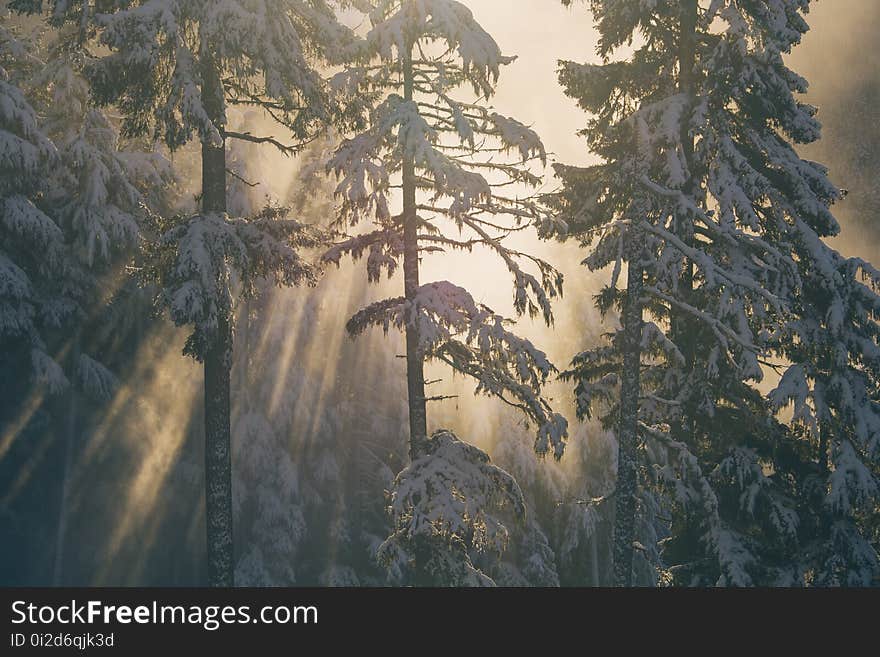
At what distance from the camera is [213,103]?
33.4ft

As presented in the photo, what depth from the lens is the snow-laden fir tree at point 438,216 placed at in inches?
401

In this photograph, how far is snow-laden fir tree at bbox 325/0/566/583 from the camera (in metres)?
10.2

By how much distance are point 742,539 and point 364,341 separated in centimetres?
1784

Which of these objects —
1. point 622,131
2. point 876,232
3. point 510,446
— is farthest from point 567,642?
point 876,232

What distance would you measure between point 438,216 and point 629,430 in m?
4.82

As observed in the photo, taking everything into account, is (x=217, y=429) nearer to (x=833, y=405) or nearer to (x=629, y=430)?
(x=629, y=430)

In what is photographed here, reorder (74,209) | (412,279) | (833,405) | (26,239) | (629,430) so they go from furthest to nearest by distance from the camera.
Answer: (74,209), (26,239), (833,405), (629,430), (412,279)

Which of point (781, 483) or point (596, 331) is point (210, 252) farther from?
point (596, 331)

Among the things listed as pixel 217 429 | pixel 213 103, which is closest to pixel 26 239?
pixel 213 103

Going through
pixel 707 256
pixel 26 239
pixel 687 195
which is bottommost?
pixel 707 256

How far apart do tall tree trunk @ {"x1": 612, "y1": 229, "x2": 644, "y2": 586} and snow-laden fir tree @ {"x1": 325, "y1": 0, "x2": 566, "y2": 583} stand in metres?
1.45

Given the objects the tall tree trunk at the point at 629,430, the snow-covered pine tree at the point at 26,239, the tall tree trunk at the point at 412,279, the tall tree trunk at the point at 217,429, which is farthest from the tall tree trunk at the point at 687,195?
the snow-covered pine tree at the point at 26,239

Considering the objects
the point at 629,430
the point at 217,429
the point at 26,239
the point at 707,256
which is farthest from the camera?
the point at 26,239

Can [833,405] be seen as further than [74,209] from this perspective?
No
